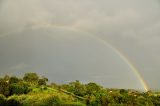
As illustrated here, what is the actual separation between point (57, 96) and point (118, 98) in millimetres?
41101

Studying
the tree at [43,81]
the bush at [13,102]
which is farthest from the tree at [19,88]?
the tree at [43,81]

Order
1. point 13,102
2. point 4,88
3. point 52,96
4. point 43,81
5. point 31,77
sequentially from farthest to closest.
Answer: point 31,77
point 43,81
point 4,88
point 13,102
point 52,96

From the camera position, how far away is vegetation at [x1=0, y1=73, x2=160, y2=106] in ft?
360

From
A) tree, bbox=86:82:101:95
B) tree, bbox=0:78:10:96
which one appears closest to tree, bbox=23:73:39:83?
tree, bbox=86:82:101:95

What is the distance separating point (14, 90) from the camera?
132 m

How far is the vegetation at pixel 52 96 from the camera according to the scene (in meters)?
110

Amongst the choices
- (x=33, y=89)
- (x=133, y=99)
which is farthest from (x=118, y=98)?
(x=33, y=89)

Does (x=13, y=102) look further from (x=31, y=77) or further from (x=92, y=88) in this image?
(x=92, y=88)

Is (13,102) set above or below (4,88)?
below

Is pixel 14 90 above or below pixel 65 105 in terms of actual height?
above

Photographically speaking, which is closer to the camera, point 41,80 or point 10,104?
point 10,104

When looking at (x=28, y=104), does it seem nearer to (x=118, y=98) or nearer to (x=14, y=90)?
(x=14, y=90)

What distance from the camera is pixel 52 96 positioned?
Answer: 108m

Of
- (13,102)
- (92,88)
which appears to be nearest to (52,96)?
(13,102)
